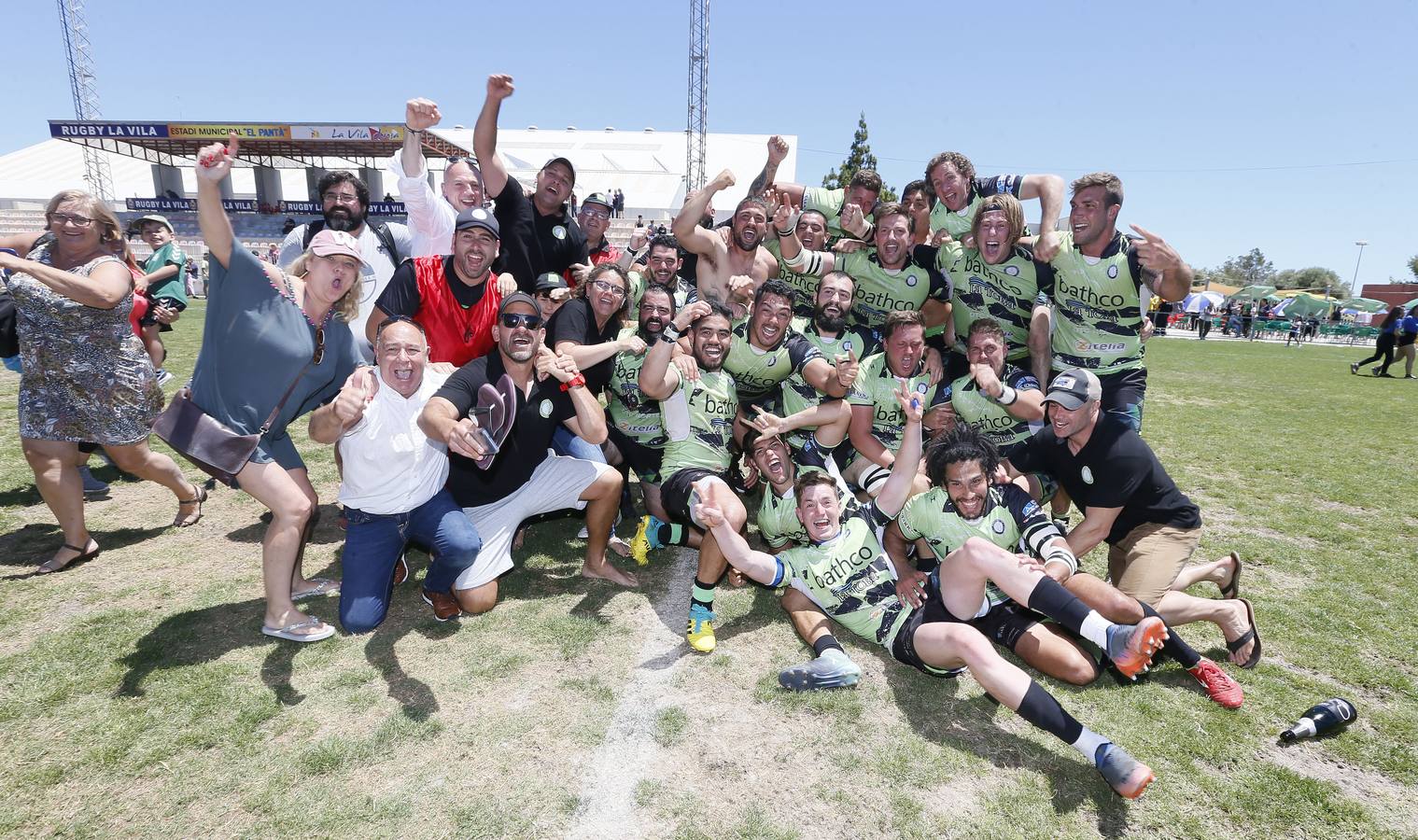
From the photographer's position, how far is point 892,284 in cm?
577

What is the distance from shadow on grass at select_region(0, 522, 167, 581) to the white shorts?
285cm

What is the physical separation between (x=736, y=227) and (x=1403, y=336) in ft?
77.6

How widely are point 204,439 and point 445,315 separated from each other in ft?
5.48

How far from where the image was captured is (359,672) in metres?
3.71

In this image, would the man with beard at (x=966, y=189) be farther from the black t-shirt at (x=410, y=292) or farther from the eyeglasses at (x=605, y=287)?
the black t-shirt at (x=410, y=292)

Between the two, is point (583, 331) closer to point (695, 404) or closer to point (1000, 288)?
point (695, 404)

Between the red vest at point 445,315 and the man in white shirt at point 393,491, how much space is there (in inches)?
18.9

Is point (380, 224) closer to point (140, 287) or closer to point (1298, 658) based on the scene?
point (140, 287)

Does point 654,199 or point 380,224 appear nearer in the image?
point 380,224

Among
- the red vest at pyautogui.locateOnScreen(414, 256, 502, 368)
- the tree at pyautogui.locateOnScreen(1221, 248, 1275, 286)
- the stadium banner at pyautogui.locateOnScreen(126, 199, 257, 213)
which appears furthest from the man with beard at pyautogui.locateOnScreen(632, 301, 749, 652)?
the tree at pyautogui.locateOnScreen(1221, 248, 1275, 286)

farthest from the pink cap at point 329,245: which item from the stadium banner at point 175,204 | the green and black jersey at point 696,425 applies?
the stadium banner at point 175,204

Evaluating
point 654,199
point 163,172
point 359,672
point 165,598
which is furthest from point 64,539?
point 163,172

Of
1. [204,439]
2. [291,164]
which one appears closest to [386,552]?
[204,439]

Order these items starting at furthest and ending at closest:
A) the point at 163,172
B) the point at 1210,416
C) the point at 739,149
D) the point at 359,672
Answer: the point at 739,149, the point at 163,172, the point at 1210,416, the point at 359,672
